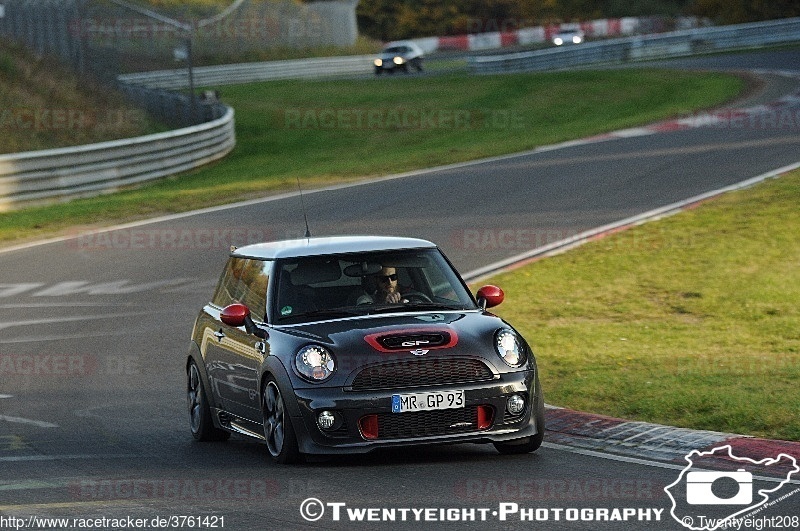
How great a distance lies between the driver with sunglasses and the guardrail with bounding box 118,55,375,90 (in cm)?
5115

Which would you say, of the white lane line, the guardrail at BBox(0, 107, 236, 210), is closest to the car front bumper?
the white lane line

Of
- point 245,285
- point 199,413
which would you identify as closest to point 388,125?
point 199,413

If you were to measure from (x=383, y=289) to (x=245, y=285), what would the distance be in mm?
1165

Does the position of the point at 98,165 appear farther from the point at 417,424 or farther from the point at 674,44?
the point at 674,44

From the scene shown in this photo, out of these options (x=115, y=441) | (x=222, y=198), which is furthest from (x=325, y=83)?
(x=115, y=441)

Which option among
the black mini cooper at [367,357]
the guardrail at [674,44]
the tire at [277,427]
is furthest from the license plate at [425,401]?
the guardrail at [674,44]

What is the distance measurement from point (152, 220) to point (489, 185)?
571 cm

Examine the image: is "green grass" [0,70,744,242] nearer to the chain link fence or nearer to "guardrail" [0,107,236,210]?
"guardrail" [0,107,236,210]

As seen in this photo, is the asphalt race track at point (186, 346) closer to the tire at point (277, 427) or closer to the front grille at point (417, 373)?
the tire at point (277, 427)

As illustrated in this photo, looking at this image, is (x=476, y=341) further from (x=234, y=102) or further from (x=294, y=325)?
(x=234, y=102)

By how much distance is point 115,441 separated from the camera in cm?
1061

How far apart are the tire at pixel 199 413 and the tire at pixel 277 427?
50.7 inches

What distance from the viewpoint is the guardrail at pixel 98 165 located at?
26.2 m

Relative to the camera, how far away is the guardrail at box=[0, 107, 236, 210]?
86.0ft
